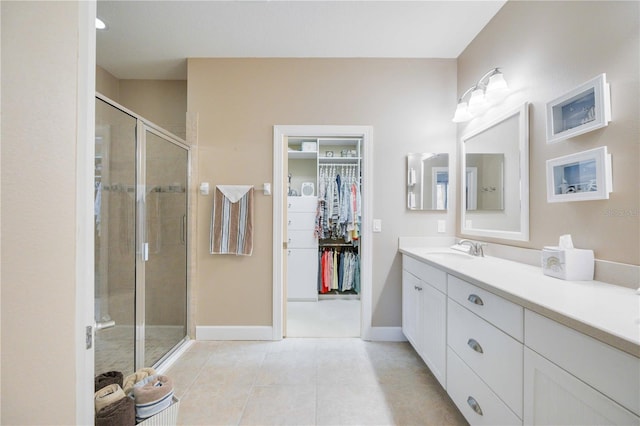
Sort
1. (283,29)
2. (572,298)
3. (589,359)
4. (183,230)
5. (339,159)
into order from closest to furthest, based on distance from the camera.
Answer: (589,359), (572,298), (283,29), (183,230), (339,159)

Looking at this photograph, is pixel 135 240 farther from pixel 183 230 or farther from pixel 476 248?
pixel 476 248

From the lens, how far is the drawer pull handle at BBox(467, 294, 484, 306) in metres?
1.23

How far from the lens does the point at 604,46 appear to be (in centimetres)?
117

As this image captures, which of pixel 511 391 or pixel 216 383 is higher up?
pixel 511 391

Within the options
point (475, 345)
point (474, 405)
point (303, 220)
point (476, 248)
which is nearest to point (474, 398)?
point (474, 405)

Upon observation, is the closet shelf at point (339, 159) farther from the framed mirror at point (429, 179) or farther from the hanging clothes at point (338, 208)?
the framed mirror at point (429, 179)

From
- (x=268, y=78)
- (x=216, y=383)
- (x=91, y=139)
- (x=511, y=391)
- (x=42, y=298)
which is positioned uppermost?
(x=268, y=78)

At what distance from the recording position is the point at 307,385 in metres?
1.81

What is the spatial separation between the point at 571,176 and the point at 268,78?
95.4 inches

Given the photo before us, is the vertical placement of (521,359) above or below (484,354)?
above

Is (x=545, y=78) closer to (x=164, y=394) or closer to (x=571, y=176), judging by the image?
(x=571, y=176)

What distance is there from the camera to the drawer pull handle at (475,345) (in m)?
1.23

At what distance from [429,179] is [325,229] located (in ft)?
5.52

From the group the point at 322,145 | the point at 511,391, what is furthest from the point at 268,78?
the point at 511,391
